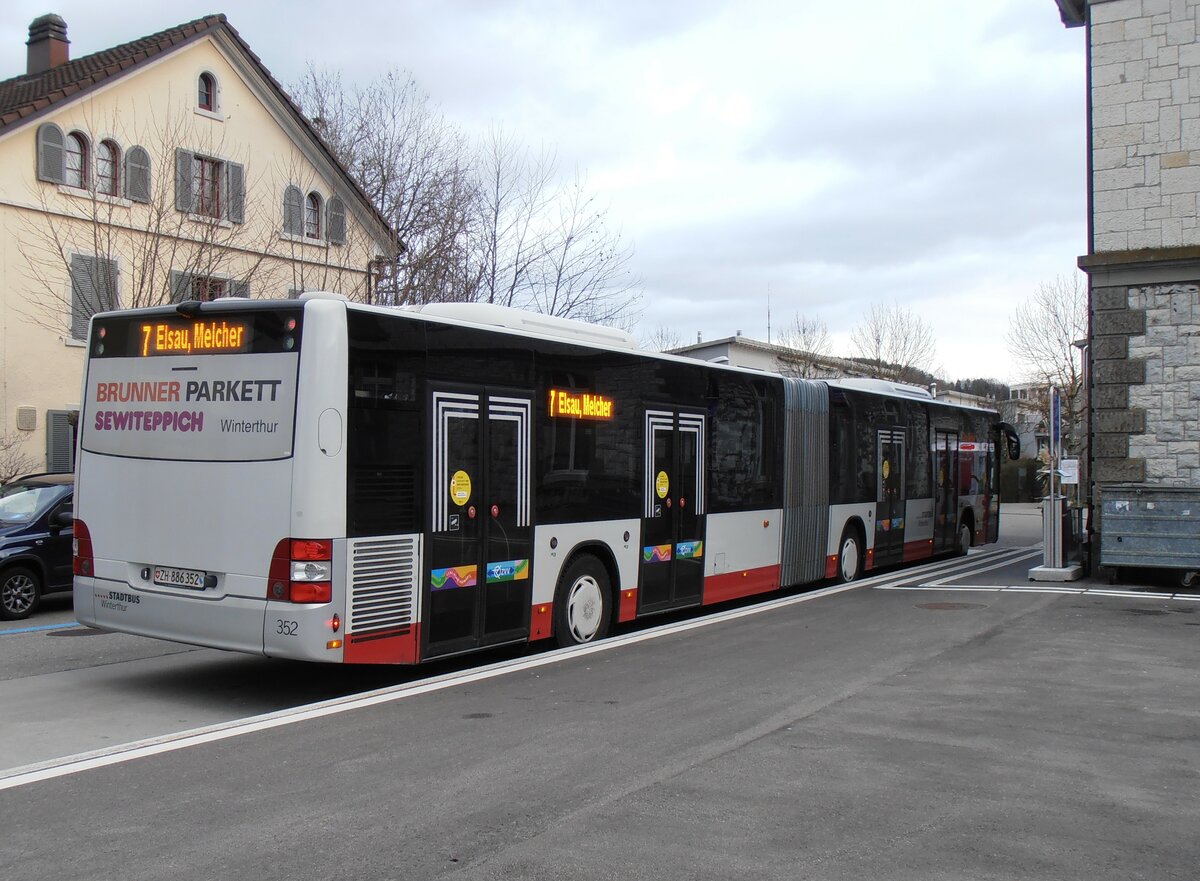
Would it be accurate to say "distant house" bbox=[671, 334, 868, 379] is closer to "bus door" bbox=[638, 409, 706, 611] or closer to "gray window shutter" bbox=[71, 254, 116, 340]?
"gray window shutter" bbox=[71, 254, 116, 340]

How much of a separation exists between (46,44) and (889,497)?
26216 millimetres

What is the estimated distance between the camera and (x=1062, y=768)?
6.36 metres

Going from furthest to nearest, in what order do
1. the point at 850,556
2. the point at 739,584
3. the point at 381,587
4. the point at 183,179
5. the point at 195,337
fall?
1. the point at 183,179
2. the point at 850,556
3. the point at 739,584
4. the point at 195,337
5. the point at 381,587

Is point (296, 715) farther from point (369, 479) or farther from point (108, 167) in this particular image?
point (108, 167)

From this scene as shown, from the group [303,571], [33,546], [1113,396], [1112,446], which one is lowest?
[33,546]

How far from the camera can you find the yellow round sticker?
9.00 meters

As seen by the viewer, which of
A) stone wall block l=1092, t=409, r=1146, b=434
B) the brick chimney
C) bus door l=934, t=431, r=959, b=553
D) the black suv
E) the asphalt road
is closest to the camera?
the asphalt road

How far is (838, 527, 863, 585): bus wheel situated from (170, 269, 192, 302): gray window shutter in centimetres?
1308

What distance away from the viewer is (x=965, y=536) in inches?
887

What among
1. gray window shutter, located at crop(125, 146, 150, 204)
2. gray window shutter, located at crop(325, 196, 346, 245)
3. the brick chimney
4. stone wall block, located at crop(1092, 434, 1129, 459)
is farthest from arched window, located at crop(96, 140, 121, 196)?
stone wall block, located at crop(1092, 434, 1129, 459)

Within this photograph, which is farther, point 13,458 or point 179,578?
point 13,458

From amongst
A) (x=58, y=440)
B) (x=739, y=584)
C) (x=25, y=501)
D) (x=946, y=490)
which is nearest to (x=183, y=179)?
(x=58, y=440)

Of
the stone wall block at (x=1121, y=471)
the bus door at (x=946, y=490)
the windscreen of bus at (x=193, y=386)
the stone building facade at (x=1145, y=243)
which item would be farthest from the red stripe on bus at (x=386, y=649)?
the bus door at (x=946, y=490)

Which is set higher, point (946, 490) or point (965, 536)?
point (946, 490)
